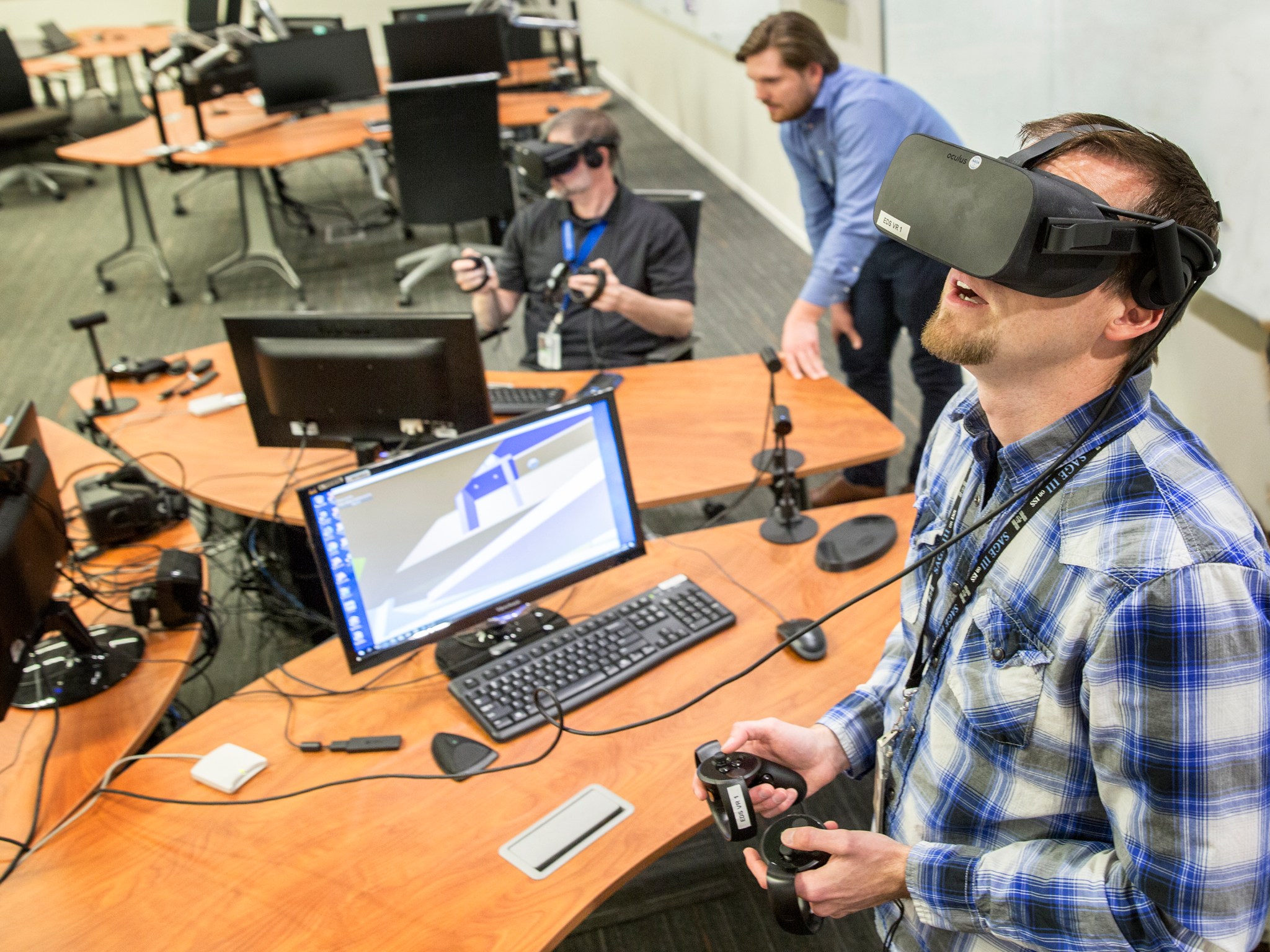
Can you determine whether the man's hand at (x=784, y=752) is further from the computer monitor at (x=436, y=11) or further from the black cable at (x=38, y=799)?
the computer monitor at (x=436, y=11)

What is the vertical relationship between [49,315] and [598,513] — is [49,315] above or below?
below

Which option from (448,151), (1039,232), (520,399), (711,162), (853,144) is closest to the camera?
(1039,232)

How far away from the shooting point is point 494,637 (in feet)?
5.97

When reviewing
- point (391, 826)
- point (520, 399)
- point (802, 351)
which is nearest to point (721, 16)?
point (802, 351)

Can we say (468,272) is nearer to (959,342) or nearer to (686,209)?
(686,209)

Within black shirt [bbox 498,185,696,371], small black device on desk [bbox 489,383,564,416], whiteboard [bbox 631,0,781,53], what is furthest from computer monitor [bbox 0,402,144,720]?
whiteboard [bbox 631,0,781,53]

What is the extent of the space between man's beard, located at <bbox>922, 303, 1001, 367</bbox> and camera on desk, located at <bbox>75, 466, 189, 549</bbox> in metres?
1.82

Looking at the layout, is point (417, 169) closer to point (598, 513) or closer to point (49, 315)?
point (49, 315)

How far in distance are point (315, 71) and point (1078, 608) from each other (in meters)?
5.71

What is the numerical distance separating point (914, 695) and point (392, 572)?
0.85 m

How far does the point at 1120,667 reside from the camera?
99 centimetres

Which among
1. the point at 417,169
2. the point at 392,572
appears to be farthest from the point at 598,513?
the point at 417,169

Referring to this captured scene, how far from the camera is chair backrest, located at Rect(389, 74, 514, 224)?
4691mm

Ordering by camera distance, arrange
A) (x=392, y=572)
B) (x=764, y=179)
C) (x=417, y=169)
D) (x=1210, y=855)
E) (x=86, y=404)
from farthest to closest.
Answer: (x=764, y=179) → (x=417, y=169) → (x=86, y=404) → (x=392, y=572) → (x=1210, y=855)
